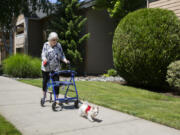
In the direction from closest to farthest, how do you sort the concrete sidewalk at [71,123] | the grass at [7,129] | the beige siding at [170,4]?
1. the grass at [7,129]
2. the concrete sidewalk at [71,123]
3. the beige siding at [170,4]

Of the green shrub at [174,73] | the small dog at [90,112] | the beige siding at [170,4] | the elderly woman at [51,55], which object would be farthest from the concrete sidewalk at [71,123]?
the beige siding at [170,4]

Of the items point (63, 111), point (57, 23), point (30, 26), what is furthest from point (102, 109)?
point (30, 26)

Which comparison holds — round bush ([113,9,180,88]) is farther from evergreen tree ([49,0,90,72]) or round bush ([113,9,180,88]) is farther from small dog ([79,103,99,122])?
evergreen tree ([49,0,90,72])

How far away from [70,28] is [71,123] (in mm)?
10890

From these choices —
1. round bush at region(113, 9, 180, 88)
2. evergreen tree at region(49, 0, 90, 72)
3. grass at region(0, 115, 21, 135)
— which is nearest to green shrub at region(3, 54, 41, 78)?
evergreen tree at region(49, 0, 90, 72)

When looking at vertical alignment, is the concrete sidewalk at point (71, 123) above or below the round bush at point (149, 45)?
below

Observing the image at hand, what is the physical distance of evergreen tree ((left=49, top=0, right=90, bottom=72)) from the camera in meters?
14.7

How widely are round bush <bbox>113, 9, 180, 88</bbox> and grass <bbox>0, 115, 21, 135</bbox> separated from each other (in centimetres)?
590

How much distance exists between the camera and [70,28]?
14836 millimetres

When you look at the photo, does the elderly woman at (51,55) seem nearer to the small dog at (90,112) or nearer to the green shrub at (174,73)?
the small dog at (90,112)

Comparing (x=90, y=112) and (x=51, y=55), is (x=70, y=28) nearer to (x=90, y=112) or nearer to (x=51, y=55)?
(x=51, y=55)

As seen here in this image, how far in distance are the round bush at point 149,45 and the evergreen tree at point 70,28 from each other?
213 inches

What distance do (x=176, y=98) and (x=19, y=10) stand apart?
590 inches

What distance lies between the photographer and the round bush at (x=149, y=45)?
29.0 feet
